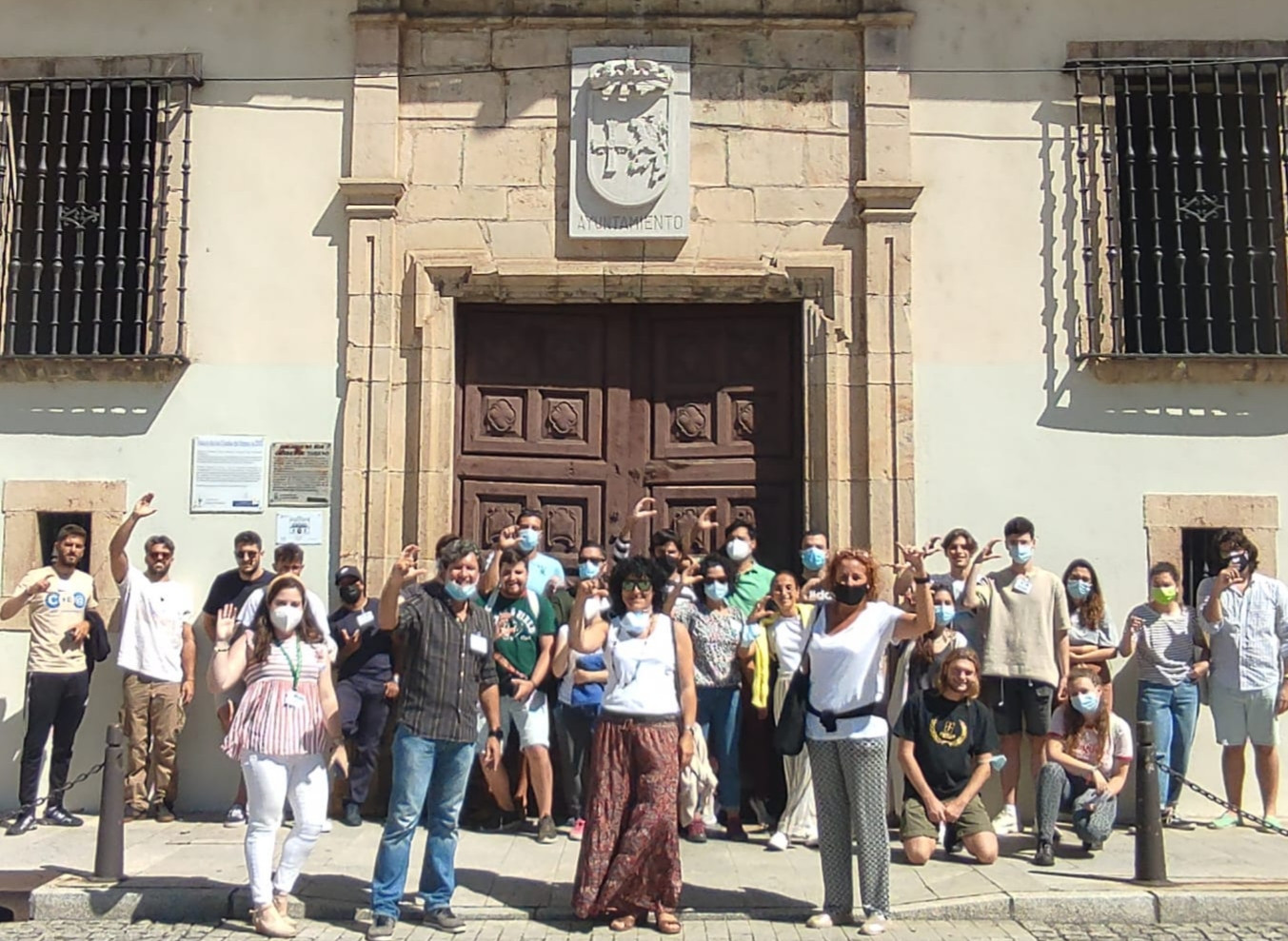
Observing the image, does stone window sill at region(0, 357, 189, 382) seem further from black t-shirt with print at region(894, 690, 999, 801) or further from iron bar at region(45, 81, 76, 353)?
black t-shirt with print at region(894, 690, 999, 801)

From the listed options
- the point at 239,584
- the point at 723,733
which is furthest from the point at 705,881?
the point at 239,584

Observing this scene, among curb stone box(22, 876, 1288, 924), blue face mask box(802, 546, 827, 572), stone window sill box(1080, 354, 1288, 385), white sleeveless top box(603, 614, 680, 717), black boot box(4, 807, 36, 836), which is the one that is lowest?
curb stone box(22, 876, 1288, 924)

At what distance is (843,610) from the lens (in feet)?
20.5

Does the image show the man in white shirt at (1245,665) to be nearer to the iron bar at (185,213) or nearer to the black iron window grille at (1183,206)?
the black iron window grille at (1183,206)

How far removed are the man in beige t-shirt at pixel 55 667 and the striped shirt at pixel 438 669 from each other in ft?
11.1

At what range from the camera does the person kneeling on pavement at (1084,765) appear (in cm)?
747

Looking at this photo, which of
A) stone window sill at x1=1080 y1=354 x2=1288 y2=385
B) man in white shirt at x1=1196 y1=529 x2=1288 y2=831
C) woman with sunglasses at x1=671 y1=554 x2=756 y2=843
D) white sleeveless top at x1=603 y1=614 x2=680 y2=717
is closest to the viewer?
white sleeveless top at x1=603 y1=614 x2=680 y2=717

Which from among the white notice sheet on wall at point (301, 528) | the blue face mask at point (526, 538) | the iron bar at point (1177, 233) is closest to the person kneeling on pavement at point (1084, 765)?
the iron bar at point (1177, 233)

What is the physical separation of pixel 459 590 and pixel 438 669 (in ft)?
1.23

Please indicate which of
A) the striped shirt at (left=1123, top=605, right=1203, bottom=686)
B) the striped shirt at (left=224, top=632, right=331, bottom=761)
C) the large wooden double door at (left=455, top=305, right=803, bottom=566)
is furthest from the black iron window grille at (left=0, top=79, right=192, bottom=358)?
the striped shirt at (left=1123, top=605, right=1203, bottom=686)

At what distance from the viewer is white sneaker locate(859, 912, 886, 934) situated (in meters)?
6.12

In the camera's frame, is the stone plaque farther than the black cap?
Yes

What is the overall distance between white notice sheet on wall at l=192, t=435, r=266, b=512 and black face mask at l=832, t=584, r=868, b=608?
4.40m

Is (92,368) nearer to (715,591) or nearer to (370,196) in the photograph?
(370,196)
